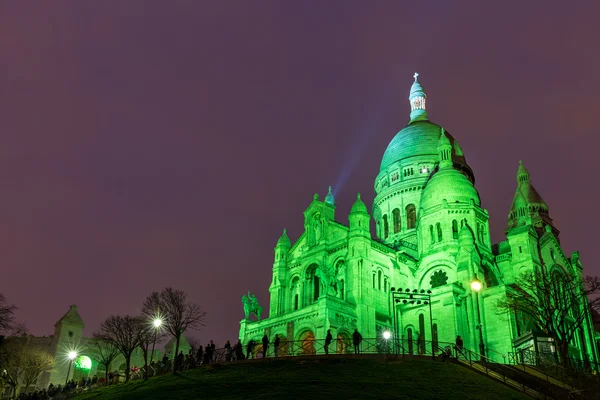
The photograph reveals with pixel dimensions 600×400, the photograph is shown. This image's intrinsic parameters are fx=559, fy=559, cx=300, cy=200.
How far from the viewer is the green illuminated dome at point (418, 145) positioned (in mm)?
78562

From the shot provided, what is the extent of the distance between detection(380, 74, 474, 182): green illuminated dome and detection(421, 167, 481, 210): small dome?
11.0 metres

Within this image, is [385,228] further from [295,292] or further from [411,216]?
[295,292]

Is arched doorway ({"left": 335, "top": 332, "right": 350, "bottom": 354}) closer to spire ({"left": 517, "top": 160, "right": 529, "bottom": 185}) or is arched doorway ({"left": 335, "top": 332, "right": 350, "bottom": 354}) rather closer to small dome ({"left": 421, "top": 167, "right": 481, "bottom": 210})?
small dome ({"left": 421, "top": 167, "right": 481, "bottom": 210})

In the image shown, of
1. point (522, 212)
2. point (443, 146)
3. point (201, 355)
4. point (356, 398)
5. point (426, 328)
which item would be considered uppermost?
point (443, 146)

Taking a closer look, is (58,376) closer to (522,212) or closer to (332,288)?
(332,288)

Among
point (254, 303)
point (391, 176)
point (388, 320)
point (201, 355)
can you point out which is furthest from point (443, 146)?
point (201, 355)

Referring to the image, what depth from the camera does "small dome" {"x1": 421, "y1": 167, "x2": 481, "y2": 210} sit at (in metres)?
64.5

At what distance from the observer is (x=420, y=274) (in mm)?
61562

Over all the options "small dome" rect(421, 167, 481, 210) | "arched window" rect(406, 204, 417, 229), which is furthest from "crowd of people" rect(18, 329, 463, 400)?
"arched window" rect(406, 204, 417, 229)

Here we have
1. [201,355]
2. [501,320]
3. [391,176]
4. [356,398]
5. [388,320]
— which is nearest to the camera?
[356,398]

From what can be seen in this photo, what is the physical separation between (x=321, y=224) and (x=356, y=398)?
125ft

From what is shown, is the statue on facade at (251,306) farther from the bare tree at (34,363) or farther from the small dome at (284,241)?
the bare tree at (34,363)

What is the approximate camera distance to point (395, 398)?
2519 cm

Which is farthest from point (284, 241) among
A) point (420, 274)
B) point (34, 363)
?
point (34, 363)
